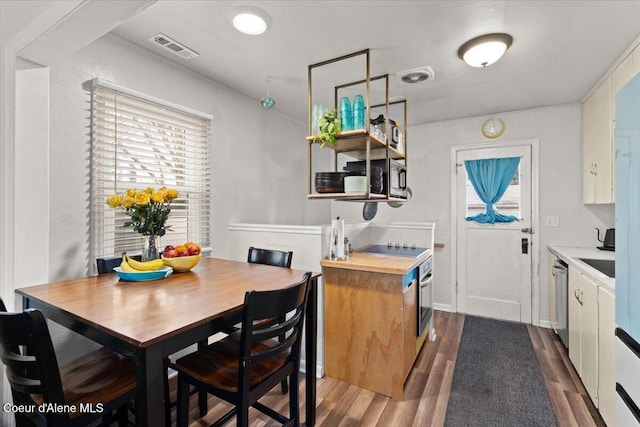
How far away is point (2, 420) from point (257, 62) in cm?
259

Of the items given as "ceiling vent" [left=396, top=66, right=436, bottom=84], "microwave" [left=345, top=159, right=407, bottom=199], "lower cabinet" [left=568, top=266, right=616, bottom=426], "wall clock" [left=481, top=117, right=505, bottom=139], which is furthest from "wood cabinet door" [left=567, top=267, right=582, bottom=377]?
"ceiling vent" [left=396, top=66, right=436, bottom=84]

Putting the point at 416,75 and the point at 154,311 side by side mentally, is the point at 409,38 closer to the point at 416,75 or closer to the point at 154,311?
the point at 416,75

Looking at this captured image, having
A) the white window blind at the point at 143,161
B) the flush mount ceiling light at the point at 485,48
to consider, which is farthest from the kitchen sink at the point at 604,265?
the white window blind at the point at 143,161

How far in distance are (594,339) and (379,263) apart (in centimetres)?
138

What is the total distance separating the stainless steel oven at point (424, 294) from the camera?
2436mm

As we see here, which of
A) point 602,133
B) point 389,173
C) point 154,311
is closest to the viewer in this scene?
point 154,311

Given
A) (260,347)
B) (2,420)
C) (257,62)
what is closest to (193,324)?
(260,347)

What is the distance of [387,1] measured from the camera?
168cm

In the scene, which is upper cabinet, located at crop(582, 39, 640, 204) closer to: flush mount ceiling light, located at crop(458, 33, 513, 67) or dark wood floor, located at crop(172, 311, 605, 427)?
flush mount ceiling light, located at crop(458, 33, 513, 67)

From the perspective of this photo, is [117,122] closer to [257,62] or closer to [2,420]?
[257,62]

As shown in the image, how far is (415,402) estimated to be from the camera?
2.01m

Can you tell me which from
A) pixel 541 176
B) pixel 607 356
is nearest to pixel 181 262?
pixel 607 356

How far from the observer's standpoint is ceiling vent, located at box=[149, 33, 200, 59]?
202 cm

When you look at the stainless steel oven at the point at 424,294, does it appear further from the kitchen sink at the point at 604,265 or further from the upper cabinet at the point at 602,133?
the upper cabinet at the point at 602,133
